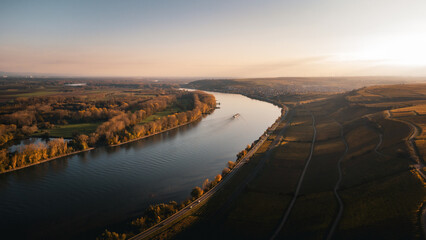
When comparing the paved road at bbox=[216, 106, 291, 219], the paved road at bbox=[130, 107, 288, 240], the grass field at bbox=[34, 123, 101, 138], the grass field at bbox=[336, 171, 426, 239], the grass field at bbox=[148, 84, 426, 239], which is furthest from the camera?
the grass field at bbox=[34, 123, 101, 138]

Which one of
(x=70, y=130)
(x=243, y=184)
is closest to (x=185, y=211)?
(x=243, y=184)

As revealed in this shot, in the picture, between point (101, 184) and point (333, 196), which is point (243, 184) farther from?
point (101, 184)

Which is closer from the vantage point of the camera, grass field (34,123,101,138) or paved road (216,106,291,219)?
paved road (216,106,291,219)

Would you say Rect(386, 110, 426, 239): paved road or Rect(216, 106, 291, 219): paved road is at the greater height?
Rect(386, 110, 426, 239): paved road

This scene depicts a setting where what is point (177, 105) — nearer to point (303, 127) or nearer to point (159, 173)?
point (303, 127)

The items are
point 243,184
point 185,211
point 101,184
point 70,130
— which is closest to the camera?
point 185,211

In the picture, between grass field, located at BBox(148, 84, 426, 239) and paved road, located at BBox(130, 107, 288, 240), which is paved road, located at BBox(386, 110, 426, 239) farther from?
paved road, located at BBox(130, 107, 288, 240)

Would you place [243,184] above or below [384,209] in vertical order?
below

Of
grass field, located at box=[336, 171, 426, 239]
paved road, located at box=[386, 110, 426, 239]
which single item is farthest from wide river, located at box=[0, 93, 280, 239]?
paved road, located at box=[386, 110, 426, 239]

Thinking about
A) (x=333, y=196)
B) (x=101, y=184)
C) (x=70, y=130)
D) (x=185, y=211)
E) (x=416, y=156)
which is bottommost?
(x=101, y=184)
